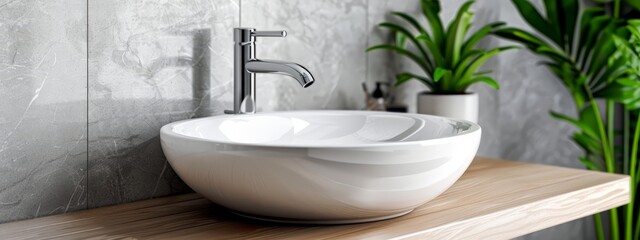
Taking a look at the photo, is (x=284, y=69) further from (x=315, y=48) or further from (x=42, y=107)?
(x=42, y=107)

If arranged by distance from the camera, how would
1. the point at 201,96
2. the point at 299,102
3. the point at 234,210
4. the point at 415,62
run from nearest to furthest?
the point at 234,210 < the point at 201,96 < the point at 299,102 < the point at 415,62

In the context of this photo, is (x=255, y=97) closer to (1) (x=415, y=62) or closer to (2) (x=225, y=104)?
(2) (x=225, y=104)

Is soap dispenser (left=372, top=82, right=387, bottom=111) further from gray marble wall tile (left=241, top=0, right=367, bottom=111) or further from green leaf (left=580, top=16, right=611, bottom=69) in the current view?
green leaf (left=580, top=16, right=611, bottom=69)

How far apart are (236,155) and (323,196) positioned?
0.14m

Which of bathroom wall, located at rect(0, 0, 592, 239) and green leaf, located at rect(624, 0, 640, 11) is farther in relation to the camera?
green leaf, located at rect(624, 0, 640, 11)

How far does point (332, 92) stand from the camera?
1.75m

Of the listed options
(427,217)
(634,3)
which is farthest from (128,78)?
(634,3)

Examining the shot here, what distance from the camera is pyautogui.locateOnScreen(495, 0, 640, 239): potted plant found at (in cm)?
209

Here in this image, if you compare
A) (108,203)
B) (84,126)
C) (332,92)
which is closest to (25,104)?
(84,126)

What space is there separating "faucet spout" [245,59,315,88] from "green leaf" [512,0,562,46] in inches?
39.5

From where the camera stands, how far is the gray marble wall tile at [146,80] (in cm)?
134

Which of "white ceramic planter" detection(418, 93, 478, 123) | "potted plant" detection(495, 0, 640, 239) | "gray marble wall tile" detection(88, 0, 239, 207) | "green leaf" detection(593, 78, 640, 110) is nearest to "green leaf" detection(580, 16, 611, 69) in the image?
"potted plant" detection(495, 0, 640, 239)

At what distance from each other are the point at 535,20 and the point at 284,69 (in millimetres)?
1066

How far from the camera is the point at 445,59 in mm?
1850
